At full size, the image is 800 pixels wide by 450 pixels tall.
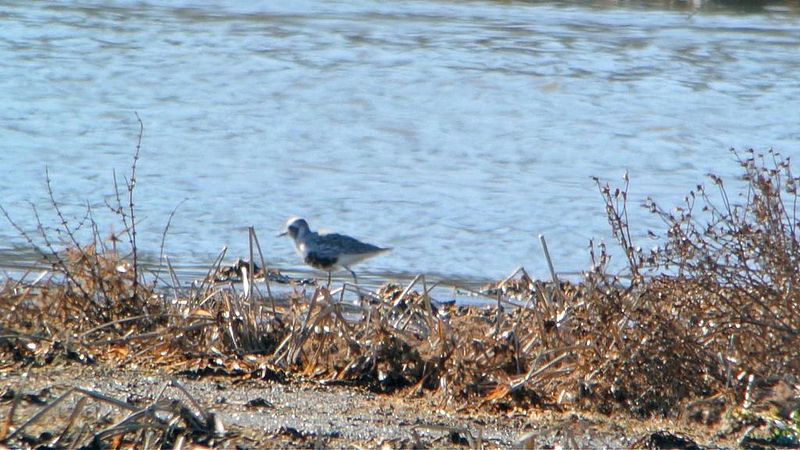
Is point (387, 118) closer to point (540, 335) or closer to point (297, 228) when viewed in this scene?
point (297, 228)

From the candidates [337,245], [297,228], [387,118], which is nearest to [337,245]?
[337,245]

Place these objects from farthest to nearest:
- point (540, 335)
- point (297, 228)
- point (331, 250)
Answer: point (297, 228), point (331, 250), point (540, 335)

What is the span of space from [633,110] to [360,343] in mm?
8882

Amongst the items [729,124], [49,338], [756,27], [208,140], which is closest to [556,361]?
[49,338]

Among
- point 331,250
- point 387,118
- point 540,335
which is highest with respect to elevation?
point 540,335

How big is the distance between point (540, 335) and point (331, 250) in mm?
2686

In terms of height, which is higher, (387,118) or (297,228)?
(297,228)

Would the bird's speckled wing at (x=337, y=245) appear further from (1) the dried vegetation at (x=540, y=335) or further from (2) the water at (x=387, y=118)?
(1) the dried vegetation at (x=540, y=335)

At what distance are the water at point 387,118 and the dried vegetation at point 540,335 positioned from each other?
8.64 ft

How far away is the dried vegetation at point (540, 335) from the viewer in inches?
206

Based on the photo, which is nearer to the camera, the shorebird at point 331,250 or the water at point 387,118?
the shorebird at point 331,250

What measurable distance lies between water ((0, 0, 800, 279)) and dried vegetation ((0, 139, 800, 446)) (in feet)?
8.64

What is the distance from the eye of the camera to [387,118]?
13.6 metres

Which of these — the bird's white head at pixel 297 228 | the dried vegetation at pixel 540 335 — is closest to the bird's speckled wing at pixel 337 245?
the bird's white head at pixel 297 228
